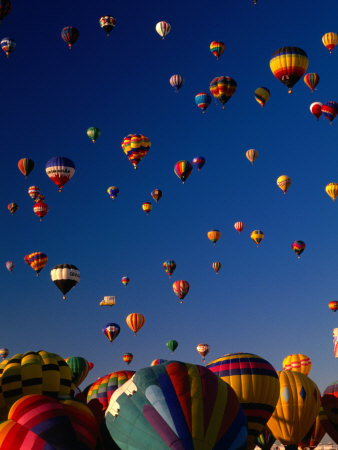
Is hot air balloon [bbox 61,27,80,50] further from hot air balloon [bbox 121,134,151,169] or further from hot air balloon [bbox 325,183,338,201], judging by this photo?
hot air balloon [bbox 325,183,338,201]

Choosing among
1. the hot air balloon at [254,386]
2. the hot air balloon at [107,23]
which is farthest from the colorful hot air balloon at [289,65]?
the hot air balloon at [254,386]

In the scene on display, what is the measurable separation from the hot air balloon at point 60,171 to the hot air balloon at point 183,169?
964 centimetres

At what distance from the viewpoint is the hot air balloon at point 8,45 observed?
4475cm

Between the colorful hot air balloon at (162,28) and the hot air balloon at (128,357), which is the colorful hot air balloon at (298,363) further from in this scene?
the colorful hot air balloon at (162,28)

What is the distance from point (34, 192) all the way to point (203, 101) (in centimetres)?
1391

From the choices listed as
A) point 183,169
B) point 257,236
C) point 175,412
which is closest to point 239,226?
point 257,236

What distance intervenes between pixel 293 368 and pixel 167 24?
24.1 meters

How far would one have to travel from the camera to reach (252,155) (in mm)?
47406

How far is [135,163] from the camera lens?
136 feet

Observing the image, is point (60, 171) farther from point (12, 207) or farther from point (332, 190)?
point (332, 190)

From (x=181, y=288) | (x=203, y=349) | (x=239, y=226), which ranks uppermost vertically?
(x=239, y=226)

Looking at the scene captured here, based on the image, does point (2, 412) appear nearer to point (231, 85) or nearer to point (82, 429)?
point (82, 429)

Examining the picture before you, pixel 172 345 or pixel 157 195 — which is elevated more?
pixel 157 195

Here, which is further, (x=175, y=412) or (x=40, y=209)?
(x=40, y=209)
